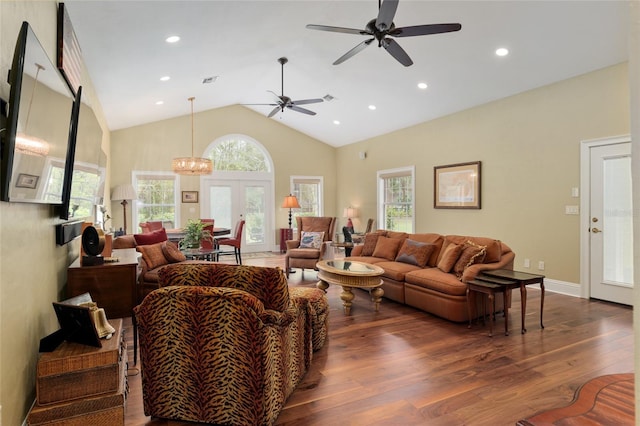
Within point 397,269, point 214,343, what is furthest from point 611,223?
point 214,343

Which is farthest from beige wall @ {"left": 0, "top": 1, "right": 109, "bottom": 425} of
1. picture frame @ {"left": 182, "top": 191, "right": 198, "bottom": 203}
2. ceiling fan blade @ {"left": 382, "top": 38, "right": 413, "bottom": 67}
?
picture frame @ {"left": 182, "top": 191, "right": 198, "bottom": 203}

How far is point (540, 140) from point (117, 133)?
26.8ft

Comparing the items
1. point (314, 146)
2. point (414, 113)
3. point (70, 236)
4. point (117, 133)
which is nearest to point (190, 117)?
point (117, 133)

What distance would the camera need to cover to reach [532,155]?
5.33 metres

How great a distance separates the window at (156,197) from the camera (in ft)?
26.9

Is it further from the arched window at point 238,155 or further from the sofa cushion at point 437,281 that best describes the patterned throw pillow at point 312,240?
the arched window at point 238,155

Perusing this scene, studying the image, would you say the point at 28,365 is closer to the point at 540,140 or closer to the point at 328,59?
the point at 328,59

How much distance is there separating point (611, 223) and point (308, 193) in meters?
6.86

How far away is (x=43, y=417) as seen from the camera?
179 centimetres

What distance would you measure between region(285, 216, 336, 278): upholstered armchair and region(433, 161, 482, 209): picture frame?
2.10 m

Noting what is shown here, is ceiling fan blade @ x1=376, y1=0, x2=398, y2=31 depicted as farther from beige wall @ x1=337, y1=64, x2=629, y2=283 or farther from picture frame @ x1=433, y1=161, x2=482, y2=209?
picture frame @ x1=433, y1=161, x2=482, y2=209

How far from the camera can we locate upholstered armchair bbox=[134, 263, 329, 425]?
6.49ft

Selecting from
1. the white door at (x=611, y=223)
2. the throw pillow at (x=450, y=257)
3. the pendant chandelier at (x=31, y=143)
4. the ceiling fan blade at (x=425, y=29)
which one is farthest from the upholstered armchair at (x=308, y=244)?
the pendant chandelier at (x=31, y=143)

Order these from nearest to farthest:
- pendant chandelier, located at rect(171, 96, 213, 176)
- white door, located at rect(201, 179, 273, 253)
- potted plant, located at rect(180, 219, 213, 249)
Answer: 1. potted plant, located at rect(180, 219, 213, 249)
2. pendant chandelier, located at rect(171, 96, 213, 176)
3. white door, located at rect(201, 179, 273, 253)
